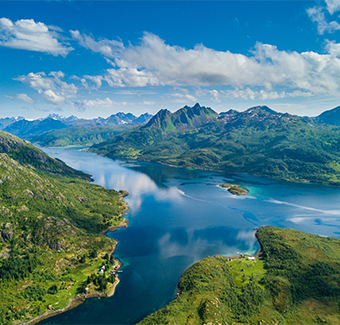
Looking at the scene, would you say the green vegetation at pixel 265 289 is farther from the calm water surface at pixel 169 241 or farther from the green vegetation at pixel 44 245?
the green vegetation at pixel 44 245

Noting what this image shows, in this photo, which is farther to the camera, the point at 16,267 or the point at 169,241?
the point at 169,241

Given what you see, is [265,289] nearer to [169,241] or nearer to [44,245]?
[169,241]

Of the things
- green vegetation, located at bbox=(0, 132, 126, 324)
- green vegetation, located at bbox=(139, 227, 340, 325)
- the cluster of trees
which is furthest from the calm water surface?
the cluster of trees

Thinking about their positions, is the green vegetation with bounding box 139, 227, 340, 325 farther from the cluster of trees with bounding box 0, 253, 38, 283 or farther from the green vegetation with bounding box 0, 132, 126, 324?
the cluster of trees with bounding box 0, 253, 38, 283

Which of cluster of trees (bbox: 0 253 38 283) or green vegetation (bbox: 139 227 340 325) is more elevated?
green vegetation (bbox: 139 227 340 325)

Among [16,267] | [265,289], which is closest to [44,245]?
[16,267]

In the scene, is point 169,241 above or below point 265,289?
below
